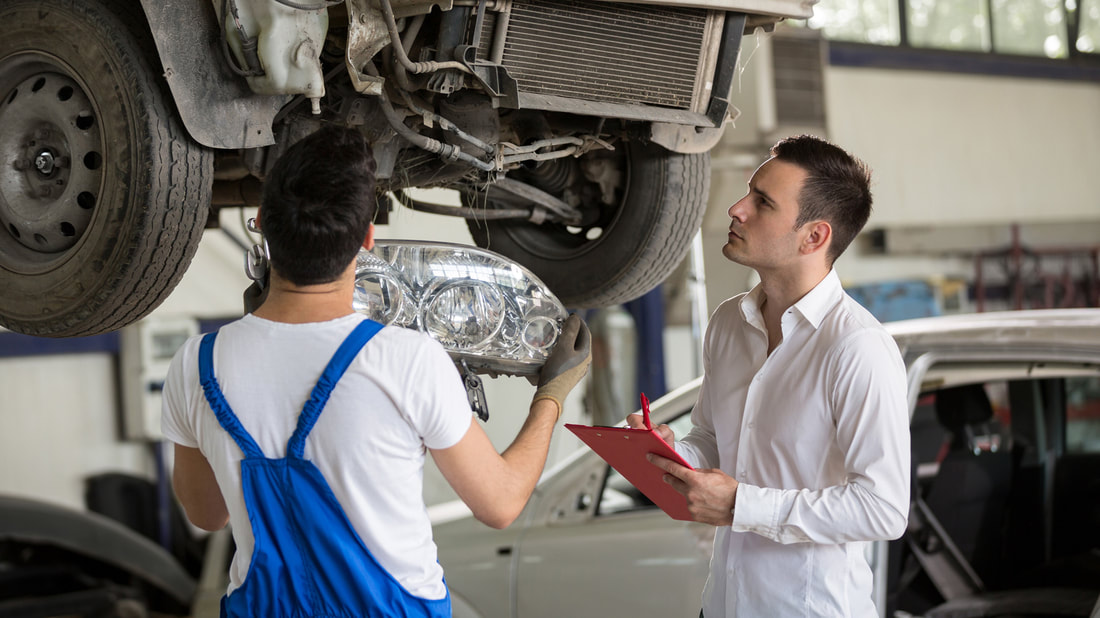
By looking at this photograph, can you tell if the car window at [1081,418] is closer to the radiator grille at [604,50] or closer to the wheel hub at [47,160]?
the radiator grille at [604,50]

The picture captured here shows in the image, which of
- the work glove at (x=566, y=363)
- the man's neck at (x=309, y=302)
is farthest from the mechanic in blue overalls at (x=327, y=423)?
the work glove at (x=566, y=363)

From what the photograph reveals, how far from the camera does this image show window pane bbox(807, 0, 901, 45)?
9.05m

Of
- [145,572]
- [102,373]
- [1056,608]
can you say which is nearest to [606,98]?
[1056,608]

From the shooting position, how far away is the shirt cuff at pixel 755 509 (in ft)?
5.16

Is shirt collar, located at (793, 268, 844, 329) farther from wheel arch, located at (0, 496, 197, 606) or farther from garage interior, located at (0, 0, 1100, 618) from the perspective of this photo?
wheel arch, located at (0, 496, 197, 606)

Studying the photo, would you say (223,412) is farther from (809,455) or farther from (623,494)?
(623,494)

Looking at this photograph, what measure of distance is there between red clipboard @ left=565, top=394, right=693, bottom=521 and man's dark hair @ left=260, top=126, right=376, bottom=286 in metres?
0.53

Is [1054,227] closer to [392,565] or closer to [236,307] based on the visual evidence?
[236,307]

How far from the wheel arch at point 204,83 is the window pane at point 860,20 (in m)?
7.75

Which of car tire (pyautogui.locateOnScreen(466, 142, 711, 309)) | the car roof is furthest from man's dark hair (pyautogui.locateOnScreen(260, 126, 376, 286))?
the car roof

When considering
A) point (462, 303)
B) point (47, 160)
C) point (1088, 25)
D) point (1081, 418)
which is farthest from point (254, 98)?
point (1088, 25)

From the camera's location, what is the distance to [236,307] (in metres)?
6.07

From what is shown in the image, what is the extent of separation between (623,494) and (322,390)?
2.09 m

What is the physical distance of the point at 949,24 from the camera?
31.3ft
